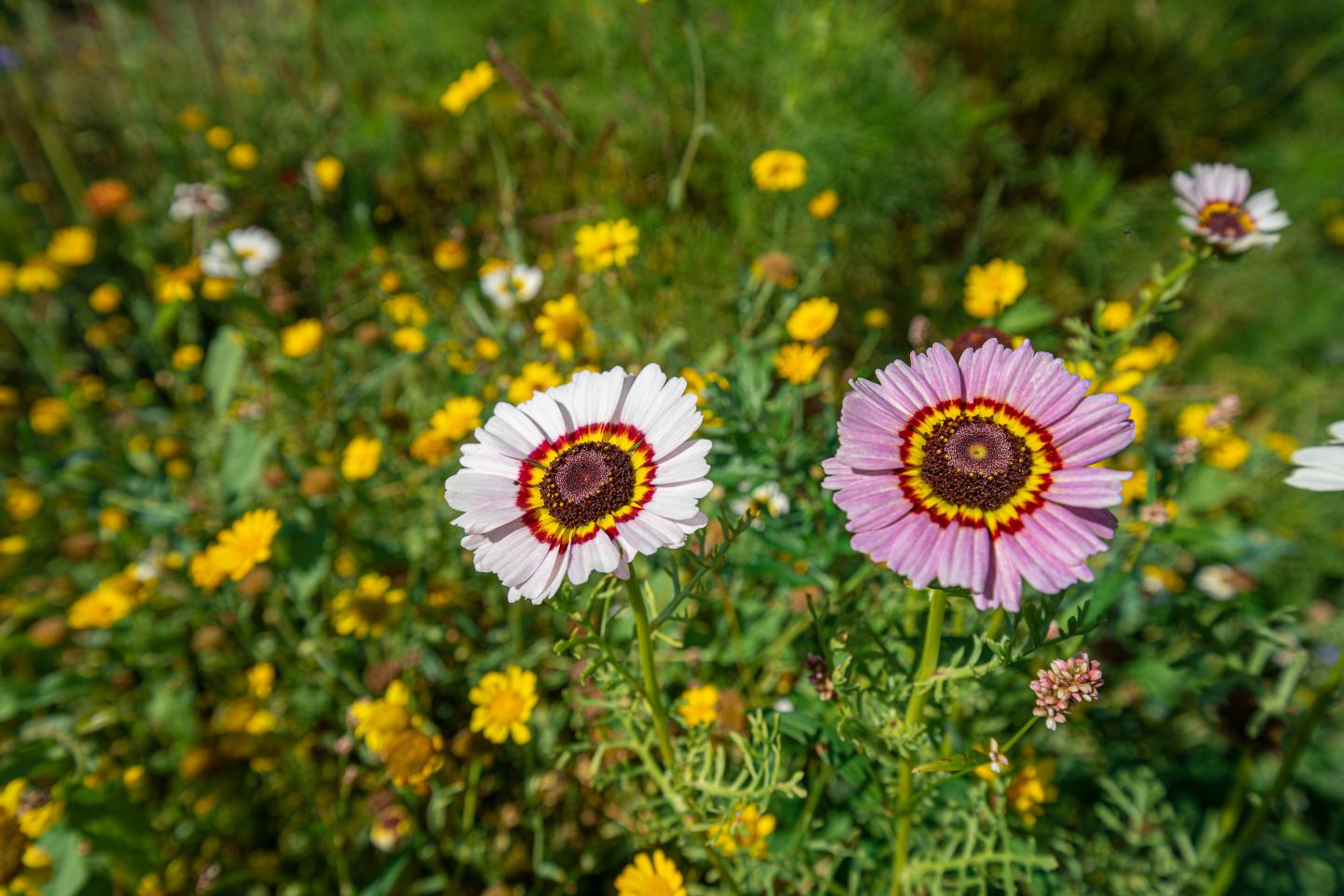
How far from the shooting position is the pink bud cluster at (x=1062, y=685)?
825mm

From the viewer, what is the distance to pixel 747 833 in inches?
47.9

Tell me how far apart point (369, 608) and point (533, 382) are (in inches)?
24.3

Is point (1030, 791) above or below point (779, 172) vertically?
below

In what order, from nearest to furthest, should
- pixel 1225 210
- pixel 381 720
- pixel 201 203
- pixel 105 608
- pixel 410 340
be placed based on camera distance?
pixel 1225 210, pixel 381 720, pixel 105 608, pixel 410 340, pixel 201 203

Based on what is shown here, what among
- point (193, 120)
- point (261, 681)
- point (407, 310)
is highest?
point (193, 120)

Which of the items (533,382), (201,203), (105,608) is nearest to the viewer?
(533,382)

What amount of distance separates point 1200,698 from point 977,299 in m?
0.89

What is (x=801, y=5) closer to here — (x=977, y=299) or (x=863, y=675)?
(x=977, y=299)

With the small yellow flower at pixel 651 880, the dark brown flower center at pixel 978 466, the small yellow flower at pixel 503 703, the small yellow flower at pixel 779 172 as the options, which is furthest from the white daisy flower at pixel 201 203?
the dark brown flower center at pixel 978 466

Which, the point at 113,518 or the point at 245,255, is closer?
the point at 113,518

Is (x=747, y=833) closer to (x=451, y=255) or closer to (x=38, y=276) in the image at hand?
(x=451, y=255)

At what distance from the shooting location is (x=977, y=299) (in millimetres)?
1712

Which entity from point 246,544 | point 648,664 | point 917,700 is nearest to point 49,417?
point 246,544

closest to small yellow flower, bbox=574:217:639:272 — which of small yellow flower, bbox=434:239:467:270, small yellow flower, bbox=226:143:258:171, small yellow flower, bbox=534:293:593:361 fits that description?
small yellow flower, bbox=534:293:593:361
